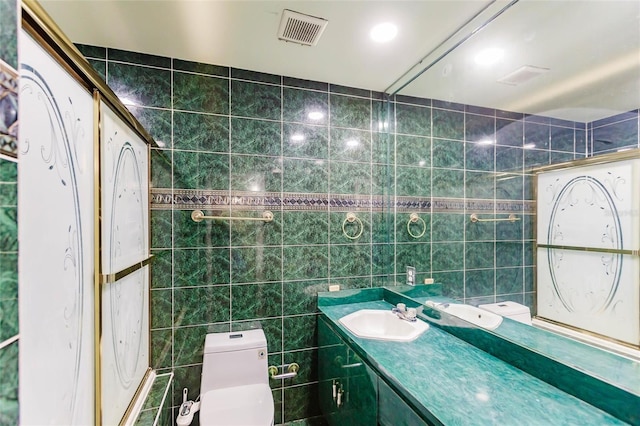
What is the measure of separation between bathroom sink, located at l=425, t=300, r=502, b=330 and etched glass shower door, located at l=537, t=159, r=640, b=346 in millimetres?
226

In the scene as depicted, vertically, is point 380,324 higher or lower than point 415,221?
lower

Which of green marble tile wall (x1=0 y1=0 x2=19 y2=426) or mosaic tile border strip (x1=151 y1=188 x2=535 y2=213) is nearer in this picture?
green marble tile wall (x1=0 y1=0 x2=19 y2=426)

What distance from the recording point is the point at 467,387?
1.12 meters

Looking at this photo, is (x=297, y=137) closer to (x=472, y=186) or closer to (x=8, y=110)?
(x=472, y=186)

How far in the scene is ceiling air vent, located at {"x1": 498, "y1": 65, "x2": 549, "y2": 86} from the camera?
1.58 metres

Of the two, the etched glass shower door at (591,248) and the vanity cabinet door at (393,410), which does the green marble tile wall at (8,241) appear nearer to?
the vanity cabinet door at (393,410)

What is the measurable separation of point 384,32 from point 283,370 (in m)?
2.38

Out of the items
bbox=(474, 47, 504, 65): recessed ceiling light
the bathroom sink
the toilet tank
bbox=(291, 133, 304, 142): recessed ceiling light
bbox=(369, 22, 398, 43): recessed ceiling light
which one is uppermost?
bbox=(369, 22, 398, 43): recessed ceiling light

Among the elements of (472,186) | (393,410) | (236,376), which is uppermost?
(472,186)

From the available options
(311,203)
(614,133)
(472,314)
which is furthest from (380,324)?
(614,133)

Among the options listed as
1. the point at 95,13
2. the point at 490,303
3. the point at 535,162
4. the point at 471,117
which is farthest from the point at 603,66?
the point at 95,13

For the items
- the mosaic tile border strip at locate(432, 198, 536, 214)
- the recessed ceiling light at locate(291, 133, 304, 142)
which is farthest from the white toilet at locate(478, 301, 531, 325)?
the recessed ceiling light at locate(291, 133, 304, 142)

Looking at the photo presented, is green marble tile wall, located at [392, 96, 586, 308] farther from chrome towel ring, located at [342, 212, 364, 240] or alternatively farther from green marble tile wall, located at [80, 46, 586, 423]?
chrome towel ring, located at [342, 212, 364, 240]

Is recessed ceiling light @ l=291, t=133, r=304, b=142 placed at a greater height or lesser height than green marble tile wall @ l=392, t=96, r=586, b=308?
greater
